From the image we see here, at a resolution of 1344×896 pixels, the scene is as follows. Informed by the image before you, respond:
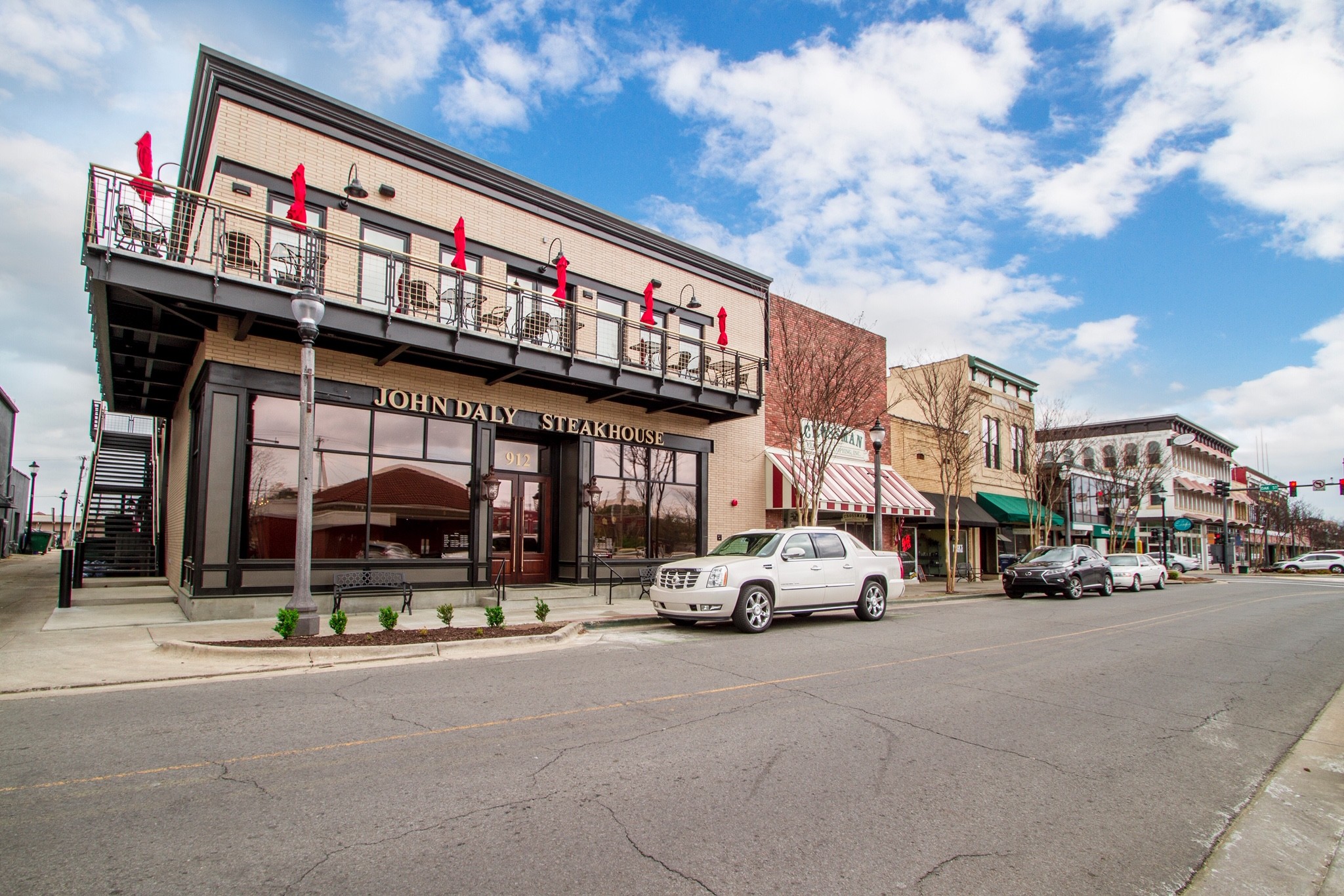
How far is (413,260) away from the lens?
14.1 m

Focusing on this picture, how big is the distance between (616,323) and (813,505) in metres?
6.83

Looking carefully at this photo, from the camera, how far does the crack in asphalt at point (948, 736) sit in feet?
18.1

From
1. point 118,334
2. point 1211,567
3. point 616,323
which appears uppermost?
point 616,323

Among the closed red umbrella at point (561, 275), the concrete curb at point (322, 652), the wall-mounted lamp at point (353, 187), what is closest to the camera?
the concrete curb at point (322, 652)

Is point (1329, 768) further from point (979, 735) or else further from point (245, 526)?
point (245, 526)

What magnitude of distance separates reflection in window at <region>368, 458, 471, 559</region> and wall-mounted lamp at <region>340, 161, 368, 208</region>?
4.97 meters

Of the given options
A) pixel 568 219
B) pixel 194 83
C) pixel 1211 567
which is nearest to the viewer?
pixel 194 83

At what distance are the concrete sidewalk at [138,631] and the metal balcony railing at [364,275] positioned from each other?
17.5 ft

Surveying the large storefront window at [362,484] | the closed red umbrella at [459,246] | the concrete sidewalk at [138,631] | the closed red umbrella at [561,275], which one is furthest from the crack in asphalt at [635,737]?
the closed red umbrella at [561,275]

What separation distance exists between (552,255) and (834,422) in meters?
8.70

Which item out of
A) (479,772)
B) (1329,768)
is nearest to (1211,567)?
(1329,768)

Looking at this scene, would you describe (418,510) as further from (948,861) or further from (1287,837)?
(1287,837)

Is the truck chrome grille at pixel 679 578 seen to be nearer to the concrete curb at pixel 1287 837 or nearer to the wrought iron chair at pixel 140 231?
the concrete curb at pixel 1287 837

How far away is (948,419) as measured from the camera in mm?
25266
